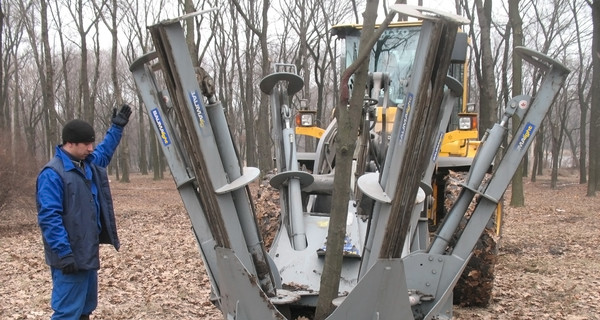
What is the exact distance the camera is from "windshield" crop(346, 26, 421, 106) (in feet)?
24.7

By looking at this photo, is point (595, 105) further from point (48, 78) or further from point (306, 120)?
point (48, 78)

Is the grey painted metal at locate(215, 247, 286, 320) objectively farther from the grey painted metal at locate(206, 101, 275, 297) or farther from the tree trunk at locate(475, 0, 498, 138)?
the tree trunk at locate(475, 0, 498, 138)

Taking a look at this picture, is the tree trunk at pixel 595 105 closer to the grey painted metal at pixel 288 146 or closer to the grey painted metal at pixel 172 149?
the grey painted metal at pixel 288 146

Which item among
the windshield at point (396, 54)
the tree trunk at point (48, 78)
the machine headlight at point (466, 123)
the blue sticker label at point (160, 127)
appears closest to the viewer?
the blue sticker label at point (160, 127)

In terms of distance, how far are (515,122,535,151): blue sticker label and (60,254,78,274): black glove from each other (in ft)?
10.3

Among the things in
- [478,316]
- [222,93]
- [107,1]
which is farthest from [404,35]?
[222,93]

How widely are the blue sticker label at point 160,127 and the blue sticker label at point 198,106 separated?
17.0 inches

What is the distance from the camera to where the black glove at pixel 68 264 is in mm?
3781

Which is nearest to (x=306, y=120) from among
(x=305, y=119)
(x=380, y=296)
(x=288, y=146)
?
(x=305, y=119)

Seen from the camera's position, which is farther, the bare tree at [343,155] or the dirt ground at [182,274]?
the dirt ground at [182,274]

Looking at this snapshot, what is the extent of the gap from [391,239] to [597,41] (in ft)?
56.8

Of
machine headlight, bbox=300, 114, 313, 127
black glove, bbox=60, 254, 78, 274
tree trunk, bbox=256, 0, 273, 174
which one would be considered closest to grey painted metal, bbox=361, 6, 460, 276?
black glove, bbox=60, 254, 78, 274

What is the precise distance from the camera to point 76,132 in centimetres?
405

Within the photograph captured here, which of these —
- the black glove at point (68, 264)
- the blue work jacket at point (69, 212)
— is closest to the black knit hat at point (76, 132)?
the blue work jacket at point (69, 212)
